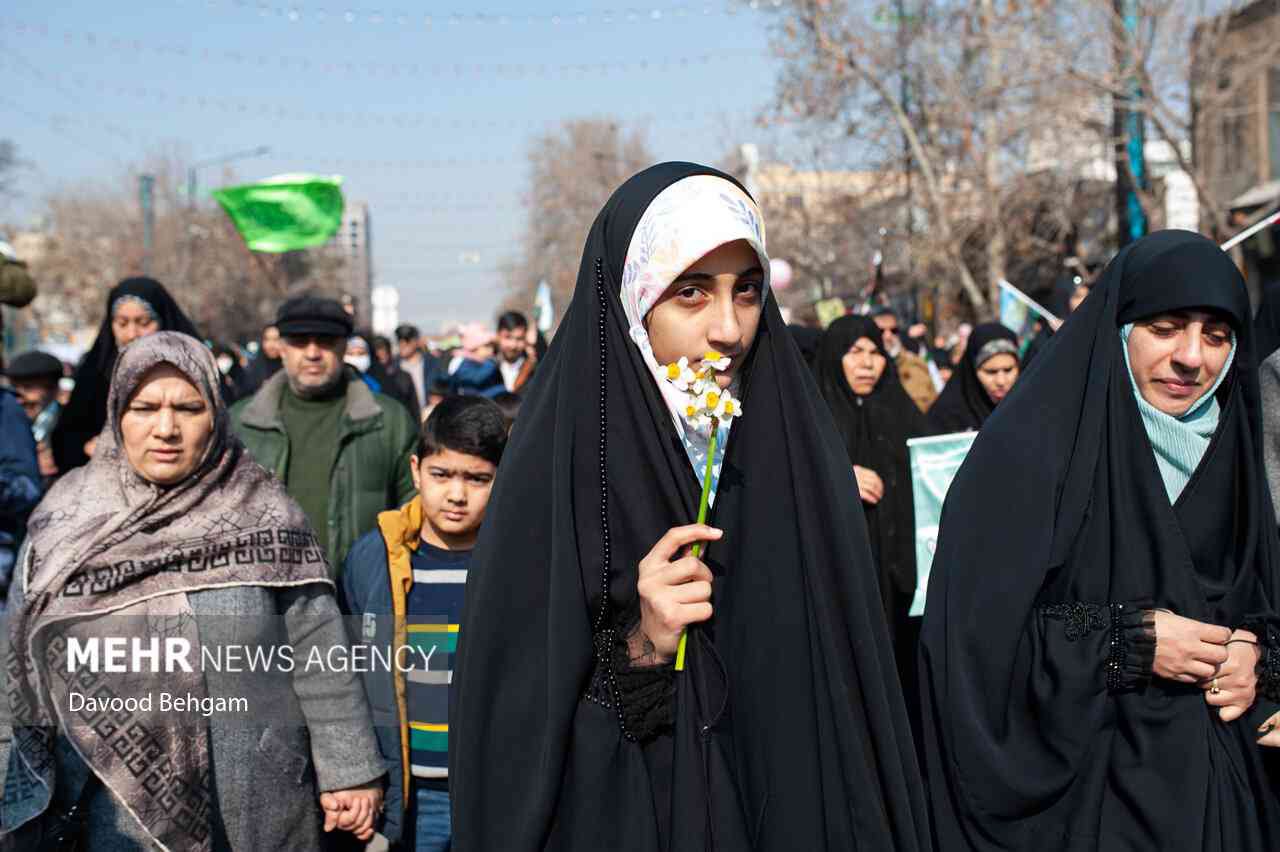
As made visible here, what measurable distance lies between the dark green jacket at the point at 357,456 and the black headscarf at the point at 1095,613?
8.89 ft

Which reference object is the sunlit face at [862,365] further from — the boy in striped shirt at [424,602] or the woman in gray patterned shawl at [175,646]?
the woman in gray patterned shawl at [175,646]

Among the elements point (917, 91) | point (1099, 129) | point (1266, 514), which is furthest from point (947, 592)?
point (917, 91)

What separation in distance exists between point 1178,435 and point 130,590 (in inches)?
96.4

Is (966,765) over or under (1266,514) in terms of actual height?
under

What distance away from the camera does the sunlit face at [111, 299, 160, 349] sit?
6.52m

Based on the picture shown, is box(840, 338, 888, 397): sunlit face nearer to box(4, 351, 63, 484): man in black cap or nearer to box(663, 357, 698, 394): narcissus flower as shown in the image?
box(663, 357, 698, 394): narcissus flower

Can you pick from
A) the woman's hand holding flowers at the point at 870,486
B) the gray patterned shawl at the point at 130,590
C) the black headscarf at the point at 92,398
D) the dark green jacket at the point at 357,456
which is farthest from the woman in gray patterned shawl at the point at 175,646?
the black headscarf at the point at 92,398

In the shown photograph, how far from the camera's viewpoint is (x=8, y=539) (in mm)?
5152

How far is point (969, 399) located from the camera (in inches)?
272

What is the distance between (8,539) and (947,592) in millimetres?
3751

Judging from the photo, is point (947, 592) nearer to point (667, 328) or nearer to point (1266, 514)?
point (1266, 514)

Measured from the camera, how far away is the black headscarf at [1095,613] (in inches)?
114

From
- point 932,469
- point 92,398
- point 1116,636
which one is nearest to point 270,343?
point 92,398

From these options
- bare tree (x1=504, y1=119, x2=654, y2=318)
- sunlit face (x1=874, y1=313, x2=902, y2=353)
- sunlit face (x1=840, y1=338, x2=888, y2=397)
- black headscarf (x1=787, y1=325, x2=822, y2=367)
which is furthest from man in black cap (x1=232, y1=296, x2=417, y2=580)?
bare tree (x1=504, y1=119, x2=654, y2=318)
